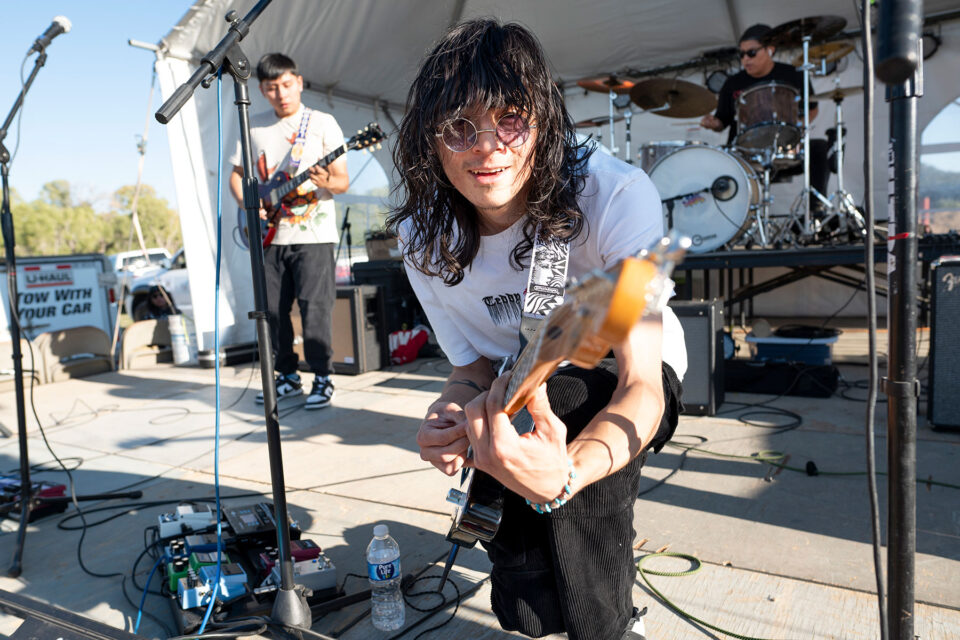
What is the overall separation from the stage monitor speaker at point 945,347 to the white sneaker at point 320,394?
11.2 feet

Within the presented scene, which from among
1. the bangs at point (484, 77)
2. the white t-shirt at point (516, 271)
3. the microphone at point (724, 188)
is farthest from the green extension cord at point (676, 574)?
the microphone at point (724, 188)

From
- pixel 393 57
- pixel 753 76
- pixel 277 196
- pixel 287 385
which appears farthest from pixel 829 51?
pixel 287 385

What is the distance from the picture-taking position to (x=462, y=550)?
2.09 meters

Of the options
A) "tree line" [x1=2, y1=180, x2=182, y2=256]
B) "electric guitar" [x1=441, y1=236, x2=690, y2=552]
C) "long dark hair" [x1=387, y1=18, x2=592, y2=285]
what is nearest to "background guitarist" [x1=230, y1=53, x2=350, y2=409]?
"long dark hair" [x1=387, y1=18, x2=592, y2=285]

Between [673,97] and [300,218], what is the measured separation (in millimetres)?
3833

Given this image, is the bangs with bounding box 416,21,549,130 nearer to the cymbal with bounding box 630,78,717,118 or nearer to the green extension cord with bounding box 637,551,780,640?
the green extension cord with bounding box 637,551,780,640

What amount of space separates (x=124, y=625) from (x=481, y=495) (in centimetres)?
120

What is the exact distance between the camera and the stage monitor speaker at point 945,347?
2.97m

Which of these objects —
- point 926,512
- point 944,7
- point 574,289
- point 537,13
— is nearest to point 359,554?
point 574,289

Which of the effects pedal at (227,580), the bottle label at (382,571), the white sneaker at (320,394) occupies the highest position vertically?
the white sneaker at (320,394)

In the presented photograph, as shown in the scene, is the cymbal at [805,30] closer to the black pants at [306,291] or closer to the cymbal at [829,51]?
the cymbal at [829,51]

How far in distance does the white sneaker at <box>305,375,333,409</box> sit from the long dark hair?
279cm

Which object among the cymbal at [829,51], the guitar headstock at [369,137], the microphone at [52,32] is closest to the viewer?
the microphone at [52,32]

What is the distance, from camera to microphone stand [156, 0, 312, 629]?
1.59 metres
